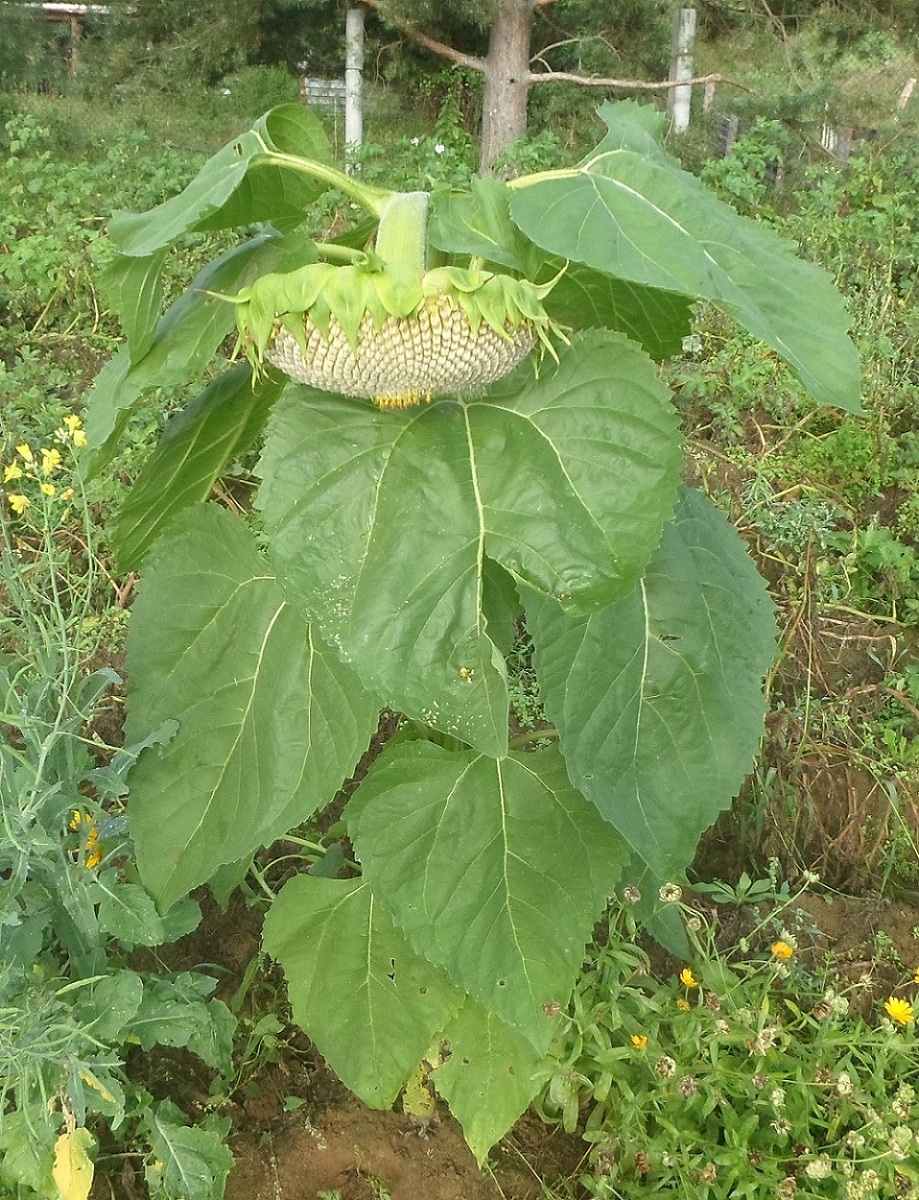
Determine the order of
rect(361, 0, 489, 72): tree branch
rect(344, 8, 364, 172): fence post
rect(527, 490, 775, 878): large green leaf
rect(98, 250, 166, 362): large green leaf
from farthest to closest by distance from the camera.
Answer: rect(344, 8, 364, 172): fence post → rect(361, 0, 489, 72): tree branch → rect(527, 490, 775, 878): large green leaf → rect(98, 250, 166, 362): large green leaf

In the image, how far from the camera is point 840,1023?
4.79 ft

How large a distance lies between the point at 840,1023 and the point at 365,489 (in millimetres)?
1099

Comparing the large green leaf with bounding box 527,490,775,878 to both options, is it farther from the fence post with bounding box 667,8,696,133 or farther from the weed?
the fence post with bounding box 667,8,696,133

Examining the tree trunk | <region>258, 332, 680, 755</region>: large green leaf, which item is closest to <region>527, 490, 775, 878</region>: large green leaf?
<region>258, 332, 680, 755</region>: large green leaf

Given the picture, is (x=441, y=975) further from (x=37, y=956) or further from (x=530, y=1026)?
(x=37, y=956)

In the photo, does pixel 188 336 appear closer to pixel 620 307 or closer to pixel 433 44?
pixel 620 307

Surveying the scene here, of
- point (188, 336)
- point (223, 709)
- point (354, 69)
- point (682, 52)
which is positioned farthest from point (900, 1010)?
point (354, 69)

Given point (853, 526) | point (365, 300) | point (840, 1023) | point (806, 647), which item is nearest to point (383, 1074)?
point (840, 1023)

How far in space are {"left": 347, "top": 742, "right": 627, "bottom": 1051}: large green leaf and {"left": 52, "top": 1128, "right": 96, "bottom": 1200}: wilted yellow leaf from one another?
0.41 metres

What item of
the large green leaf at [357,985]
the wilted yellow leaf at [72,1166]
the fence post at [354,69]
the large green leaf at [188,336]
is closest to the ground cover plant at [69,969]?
the wilted yellow leaf at [72,1166]

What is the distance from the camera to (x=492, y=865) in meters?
1.14

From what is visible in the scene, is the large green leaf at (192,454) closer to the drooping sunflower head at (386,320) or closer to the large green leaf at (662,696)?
the drooping sunflower head at (386,320)

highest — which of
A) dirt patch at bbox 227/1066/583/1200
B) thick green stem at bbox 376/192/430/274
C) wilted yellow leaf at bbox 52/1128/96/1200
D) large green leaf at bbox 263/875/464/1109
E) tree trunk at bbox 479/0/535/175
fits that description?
tree trunk at bbox 479/0/535/175

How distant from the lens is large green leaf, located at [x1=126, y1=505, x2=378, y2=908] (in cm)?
108
